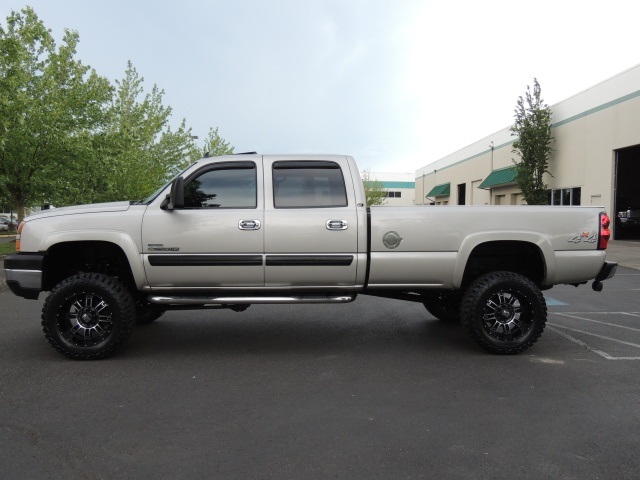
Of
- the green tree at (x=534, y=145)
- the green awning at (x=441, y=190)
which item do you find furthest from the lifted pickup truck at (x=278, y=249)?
the green awning at (x=441, y=190)

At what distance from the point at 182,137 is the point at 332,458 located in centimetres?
3207

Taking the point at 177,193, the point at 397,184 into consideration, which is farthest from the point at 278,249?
the point at 397,184

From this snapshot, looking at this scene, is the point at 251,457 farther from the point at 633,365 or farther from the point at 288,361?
the point at 633,365

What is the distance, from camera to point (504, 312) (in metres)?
5.41

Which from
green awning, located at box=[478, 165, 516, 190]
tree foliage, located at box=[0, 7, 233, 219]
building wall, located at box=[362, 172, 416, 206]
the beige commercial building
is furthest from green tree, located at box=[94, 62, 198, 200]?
building wall, located at box=[362, 172, 416, 206]

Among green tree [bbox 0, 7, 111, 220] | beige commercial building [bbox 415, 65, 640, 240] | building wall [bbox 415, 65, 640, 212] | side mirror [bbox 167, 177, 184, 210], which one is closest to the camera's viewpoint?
side mirror [bbox 167, 177, 184, 210]

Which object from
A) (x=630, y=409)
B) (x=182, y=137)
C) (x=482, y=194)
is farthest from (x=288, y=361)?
(x=482, y=194)

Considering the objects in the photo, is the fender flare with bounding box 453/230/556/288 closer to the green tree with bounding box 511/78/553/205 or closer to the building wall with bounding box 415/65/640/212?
the building wall with bounding box 415/65/640/212

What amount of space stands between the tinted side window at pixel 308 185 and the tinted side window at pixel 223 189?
273 millimetres

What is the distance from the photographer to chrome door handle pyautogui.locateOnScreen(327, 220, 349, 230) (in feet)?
17.2

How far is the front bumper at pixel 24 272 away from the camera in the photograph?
5.18 metres

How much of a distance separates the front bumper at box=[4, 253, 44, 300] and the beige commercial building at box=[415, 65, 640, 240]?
18.8 m

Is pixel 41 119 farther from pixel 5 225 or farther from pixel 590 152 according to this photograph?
pixel 5 225

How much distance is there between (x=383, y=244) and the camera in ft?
17.4
